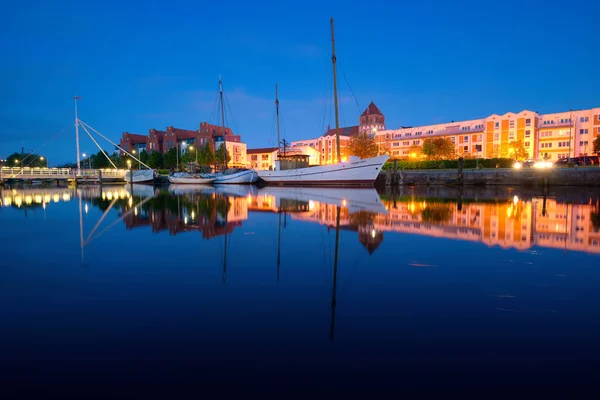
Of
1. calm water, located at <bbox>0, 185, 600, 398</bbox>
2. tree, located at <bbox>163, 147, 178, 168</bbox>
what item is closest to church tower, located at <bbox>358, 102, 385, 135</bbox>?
tree, located at <bbox>163, 147, 178, 168</bbox>

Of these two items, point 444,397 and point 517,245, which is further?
point 517,245

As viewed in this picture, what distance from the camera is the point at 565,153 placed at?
71.8 metres

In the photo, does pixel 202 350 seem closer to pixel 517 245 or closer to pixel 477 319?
pixel 477 319

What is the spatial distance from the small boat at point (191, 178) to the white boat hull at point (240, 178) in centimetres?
216

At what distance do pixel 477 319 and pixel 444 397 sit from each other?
1694mm

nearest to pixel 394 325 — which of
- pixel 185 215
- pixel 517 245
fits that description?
pixel 517 245

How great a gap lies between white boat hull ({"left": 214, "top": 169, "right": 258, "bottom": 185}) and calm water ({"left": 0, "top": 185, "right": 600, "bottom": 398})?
1633 inches

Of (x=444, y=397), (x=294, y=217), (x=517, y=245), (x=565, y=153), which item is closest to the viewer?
(x=444, y=397)

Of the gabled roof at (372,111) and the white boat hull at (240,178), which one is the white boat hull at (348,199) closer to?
the white boat hull at (240,178)

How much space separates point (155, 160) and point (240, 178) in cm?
4077

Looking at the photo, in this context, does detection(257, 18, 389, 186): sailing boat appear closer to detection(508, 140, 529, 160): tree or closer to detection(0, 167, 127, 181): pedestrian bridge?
detection(0, 167, 127, 181): pedestrian bridge

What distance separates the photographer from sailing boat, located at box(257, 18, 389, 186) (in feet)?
125

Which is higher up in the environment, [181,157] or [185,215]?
[181,157]

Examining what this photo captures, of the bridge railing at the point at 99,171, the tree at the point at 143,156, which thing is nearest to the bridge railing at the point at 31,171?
the bridge railing at the point at 99,171
